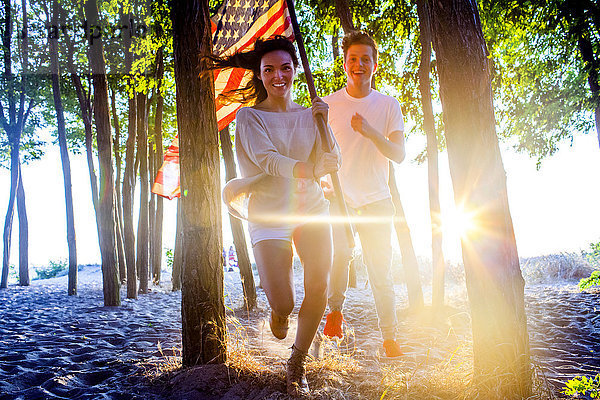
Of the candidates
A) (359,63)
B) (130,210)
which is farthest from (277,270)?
(130,210)

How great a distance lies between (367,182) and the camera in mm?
3484

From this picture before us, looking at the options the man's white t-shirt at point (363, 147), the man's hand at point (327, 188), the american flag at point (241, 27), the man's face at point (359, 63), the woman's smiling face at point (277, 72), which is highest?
the american flag at point (241, 27)

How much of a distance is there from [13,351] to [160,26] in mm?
5740

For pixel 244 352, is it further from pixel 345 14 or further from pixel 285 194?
pixel 345 14

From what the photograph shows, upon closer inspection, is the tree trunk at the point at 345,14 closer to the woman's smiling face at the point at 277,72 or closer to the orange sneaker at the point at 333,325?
the woman's smiling face at the point at 277,72

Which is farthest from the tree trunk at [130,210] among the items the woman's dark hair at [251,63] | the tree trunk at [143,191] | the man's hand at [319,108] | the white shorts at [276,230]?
the man's hand at [319,108]

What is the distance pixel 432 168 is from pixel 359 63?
10.7 ft

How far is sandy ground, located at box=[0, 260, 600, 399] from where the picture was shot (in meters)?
2.82

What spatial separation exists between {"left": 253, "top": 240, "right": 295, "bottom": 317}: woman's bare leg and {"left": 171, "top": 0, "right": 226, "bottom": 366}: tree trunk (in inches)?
25.9

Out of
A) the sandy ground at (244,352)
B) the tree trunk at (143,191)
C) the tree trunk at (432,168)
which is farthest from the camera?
the tree trunk at (143,191)

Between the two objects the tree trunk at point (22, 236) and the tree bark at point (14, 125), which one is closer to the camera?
the tree bark at point (14, 125)

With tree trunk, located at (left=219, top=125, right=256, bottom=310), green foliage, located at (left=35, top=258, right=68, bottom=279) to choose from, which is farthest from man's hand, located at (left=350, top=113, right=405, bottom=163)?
green foliage, located at (left=35, top=258, right=68, bottom=279)

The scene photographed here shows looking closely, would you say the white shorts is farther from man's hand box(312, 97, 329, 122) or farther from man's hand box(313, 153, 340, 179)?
man's hand box(312, 97, 329, 122)

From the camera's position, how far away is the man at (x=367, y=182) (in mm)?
3469
